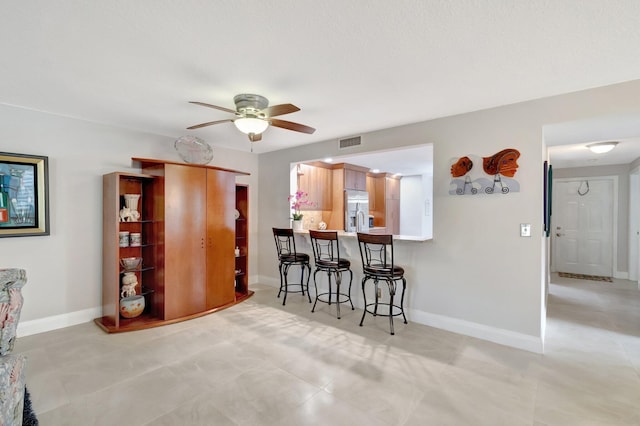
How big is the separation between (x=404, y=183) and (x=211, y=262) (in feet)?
20.7

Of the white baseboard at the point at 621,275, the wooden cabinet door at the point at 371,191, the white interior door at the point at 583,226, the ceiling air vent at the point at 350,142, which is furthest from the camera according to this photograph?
the wooden cabinet door at the point at 371,191

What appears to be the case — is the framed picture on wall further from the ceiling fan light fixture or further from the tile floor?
the ceiling fan light fixture

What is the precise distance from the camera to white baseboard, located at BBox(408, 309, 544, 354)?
2.91 meters

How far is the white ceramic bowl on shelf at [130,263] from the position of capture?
11.9ft

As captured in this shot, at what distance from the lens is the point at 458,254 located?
133 inches

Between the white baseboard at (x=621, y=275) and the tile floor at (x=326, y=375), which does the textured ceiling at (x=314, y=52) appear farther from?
the white baseboard at (x=621, y=275)

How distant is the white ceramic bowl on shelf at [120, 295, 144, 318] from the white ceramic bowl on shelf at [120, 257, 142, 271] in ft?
1.23

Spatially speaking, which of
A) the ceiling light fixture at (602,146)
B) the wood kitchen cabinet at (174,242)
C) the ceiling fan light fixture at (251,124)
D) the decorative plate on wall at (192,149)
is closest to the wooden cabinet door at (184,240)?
the wood kitchen cabinet at (174,242)

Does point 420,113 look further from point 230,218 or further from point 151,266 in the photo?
point 151,266

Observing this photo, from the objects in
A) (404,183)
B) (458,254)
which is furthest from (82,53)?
(404,183)

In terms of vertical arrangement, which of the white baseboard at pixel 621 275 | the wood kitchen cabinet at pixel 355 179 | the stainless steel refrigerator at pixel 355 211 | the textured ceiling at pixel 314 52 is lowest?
the white baseboard at pixel 621 275

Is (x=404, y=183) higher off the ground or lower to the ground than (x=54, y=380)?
higher

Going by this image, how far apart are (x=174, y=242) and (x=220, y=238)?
66 centimetres

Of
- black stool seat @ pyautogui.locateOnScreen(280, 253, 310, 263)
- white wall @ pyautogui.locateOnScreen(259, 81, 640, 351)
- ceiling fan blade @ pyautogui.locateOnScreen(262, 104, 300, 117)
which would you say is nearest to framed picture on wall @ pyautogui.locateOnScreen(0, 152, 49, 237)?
ceiling fan blade @ pyautogui.locateOnScreen(262, 104, 300, 117)
